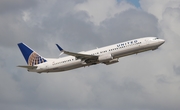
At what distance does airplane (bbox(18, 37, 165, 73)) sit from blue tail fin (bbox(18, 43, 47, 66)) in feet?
1.47

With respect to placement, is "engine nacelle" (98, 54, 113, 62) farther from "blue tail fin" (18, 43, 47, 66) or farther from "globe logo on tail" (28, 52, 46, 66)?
"globe logo on tail" (28, 52, 46, 66)

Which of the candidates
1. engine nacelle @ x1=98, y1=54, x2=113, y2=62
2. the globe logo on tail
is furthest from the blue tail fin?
engine nacelle @ x1=98, y1=54, x2=113, y2=62

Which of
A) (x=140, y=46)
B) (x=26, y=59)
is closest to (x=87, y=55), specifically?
(x=140, y=46)

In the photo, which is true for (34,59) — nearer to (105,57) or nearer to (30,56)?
(30,56)

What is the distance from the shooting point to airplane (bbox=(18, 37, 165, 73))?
125438mm

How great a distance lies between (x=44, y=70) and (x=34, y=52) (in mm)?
9843

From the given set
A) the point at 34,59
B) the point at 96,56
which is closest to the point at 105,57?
the point at 96,56

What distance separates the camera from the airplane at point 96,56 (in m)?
125

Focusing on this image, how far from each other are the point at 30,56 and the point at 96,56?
20731 millimetres

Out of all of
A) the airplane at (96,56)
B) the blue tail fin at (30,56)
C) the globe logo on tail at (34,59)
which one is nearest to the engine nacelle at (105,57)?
the airplane at (96,56)

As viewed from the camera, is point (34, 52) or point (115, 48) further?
point (34, 52)

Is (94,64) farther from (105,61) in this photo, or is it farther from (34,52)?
→ (34,52)

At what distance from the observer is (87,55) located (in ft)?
417

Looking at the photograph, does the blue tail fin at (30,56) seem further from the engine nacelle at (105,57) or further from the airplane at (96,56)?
the engine nacelle at (105,57)
